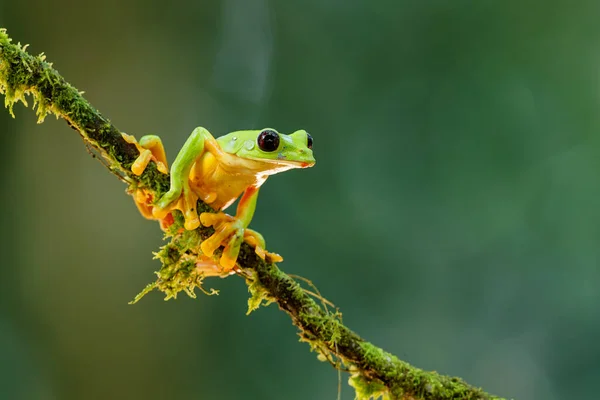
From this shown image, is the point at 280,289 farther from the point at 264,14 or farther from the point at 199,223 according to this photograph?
the point at 264,14

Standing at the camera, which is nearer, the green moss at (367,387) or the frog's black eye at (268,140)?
the frog's black eye at (268,140)

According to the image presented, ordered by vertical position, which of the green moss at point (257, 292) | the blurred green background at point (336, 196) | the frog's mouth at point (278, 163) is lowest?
the green moss at point (257, 292)

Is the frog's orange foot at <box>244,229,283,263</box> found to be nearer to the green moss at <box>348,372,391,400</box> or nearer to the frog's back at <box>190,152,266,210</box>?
the frog's back at <box>190,152,266,210</box>

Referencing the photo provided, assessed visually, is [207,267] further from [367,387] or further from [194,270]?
[367,387]

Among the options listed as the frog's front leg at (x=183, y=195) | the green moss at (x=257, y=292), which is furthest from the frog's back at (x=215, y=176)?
the green moss at (x=257, y=292)

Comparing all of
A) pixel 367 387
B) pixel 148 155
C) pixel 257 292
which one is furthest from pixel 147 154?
pixel 367 387

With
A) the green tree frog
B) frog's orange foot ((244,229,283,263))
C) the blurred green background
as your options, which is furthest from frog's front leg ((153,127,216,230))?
the blurred green background

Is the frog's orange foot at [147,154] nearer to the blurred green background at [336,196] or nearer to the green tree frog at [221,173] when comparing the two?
the green tree frog at [221,173]
